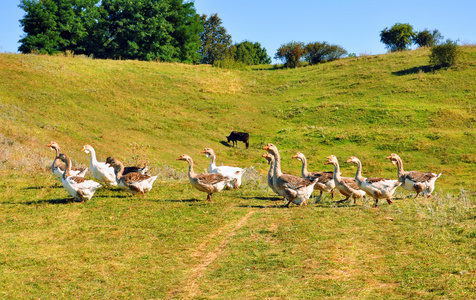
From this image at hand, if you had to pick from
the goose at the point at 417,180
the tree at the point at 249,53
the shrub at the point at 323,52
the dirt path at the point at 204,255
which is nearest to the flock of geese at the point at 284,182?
the goose at the point at 417,180

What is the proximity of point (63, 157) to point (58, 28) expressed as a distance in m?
59.0

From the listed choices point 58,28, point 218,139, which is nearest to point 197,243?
point 218,139

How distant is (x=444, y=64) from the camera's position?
54.9 metres

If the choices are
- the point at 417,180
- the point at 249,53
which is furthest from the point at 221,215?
the point at 249,53

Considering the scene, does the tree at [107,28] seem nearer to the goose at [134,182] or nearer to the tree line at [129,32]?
the tree line at [129,32]

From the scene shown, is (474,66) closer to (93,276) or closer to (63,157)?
(63,157)

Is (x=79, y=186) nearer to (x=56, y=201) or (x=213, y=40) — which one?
(x=56, y=201)

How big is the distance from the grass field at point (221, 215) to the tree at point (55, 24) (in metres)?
22.8

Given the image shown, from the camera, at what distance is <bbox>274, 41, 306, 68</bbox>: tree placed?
74188mm

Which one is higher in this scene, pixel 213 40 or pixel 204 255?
pixel 213 40

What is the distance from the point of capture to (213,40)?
102 metres

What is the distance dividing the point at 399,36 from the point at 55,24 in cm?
6017

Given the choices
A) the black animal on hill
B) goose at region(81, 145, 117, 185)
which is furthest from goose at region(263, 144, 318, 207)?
the black animal on hill

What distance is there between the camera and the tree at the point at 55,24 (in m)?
66.9
